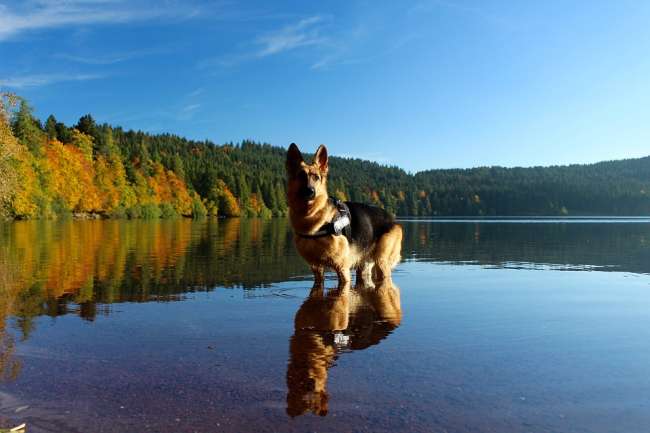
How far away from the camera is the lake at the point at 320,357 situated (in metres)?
3.31

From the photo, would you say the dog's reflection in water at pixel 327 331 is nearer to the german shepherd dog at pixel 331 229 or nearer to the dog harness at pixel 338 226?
the german shepherd dog at pixel 331 229

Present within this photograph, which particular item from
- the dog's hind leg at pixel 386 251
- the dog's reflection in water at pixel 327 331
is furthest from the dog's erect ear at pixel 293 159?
the dog's hind leg at pixel 386 251

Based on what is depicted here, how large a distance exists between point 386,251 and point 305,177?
309 centimetres

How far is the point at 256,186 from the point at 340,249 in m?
140

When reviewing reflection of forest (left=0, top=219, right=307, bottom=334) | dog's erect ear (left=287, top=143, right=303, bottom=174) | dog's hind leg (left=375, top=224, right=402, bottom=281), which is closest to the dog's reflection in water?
dog's hind leg (left=375, top=224, right=402, bottom=281)

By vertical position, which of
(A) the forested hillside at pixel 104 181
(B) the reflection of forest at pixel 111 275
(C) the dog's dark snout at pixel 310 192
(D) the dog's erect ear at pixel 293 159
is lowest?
(B) the reflection of forest at pixel 111 275

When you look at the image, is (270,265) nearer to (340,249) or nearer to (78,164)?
(340,249)

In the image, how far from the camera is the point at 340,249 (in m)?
8.99

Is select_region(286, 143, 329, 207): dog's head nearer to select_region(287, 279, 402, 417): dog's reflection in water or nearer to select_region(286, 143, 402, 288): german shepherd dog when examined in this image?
select_region(286, 143, 402, 288): german shepherd dog

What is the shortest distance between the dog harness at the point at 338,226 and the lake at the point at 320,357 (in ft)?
3.38

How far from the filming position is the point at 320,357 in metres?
4.67

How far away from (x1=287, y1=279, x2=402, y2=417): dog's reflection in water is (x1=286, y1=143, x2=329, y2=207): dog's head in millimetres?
1652

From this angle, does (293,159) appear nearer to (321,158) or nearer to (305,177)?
(305,177)

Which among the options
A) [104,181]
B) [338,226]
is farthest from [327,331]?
[104,181]
